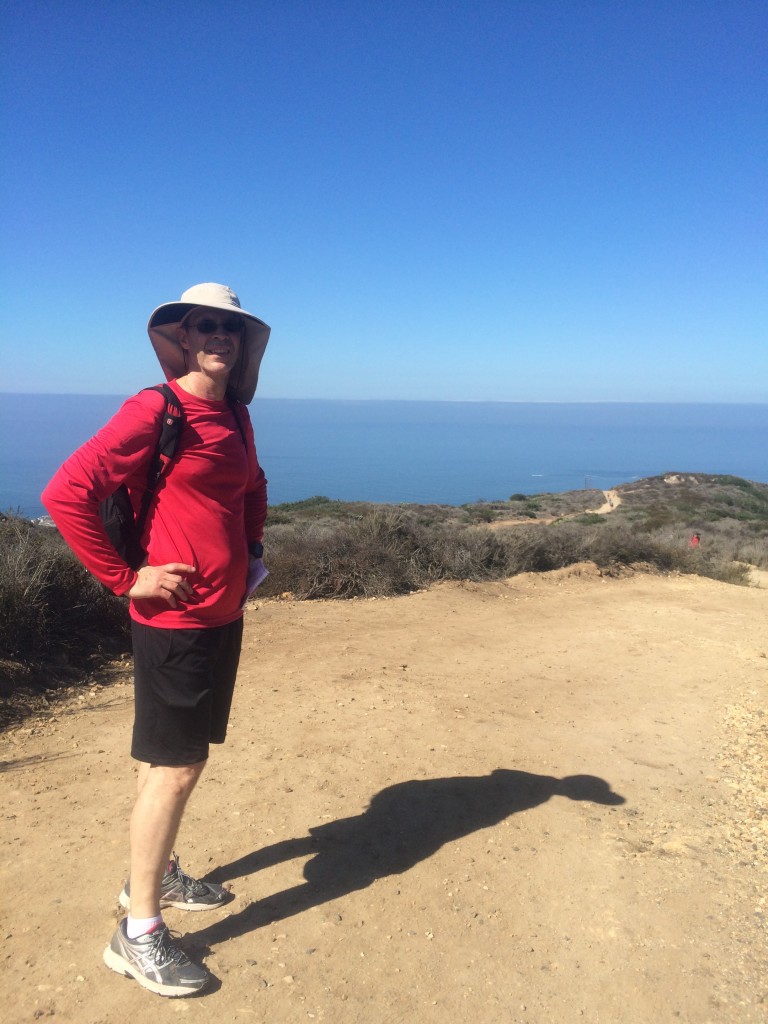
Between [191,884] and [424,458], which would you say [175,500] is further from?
[424,458]

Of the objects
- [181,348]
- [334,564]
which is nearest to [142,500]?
[181,348]

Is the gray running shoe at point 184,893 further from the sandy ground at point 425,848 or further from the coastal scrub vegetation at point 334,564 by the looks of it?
the coastal scrub vegetation at point 334,564

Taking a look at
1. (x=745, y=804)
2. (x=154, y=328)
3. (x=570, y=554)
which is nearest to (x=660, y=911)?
(x=745, y=804)

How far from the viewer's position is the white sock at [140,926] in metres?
A: 2.22

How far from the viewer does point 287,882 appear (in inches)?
112

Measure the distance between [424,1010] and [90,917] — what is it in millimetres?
1168

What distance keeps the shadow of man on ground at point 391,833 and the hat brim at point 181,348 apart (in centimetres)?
182

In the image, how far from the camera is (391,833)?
3260 mm

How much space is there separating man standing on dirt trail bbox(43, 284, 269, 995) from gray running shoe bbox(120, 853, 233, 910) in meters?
0.32

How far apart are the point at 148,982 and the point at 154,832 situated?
0.43 metres

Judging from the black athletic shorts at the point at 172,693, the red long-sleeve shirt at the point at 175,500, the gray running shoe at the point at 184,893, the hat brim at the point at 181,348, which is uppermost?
the hat brim at the point at 181,348

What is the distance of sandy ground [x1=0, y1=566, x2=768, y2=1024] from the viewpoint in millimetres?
2312

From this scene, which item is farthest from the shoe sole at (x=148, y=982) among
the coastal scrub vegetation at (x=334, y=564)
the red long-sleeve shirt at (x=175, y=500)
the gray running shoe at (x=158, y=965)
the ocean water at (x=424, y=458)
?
the ocean water at (x=424, y=458)

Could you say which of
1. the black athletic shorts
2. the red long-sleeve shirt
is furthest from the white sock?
the red long-sleeve shirt
